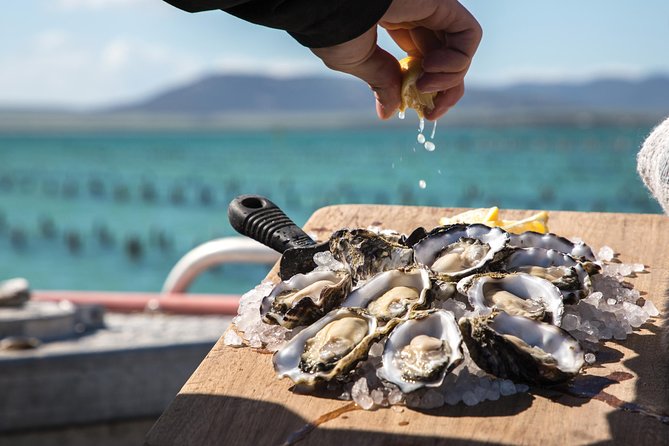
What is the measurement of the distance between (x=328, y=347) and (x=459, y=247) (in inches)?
19.5

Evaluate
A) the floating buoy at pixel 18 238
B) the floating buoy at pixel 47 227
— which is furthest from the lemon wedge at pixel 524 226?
the floating buoy at pixel 47 227

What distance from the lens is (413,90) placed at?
1804 mm

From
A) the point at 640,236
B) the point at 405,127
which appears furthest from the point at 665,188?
the point at 405,127

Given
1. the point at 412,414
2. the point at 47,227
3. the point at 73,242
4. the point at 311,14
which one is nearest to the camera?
the point at 412,414

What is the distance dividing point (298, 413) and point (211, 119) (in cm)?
9824

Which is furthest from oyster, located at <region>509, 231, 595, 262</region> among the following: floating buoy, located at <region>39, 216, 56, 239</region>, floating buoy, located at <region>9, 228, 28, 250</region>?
floating buoy, located at <region>39, 216, 56, 239</region>

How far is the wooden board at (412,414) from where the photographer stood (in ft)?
4.06

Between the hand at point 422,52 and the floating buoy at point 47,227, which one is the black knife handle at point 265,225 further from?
the floating buoy at point 47,227

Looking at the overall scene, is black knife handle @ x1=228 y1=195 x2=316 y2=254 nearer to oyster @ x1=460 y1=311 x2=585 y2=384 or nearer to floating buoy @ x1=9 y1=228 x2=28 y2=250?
oyster @ x1=460 y1=311 x2=585 y2=384

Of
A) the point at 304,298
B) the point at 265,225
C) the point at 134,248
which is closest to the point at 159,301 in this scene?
the point at 265,225

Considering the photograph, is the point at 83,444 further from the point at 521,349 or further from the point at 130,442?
the point at 521,349

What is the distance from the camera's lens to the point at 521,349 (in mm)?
1351

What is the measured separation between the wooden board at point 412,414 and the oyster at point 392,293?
0.22 metres

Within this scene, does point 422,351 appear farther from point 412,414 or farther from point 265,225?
point 265,225
